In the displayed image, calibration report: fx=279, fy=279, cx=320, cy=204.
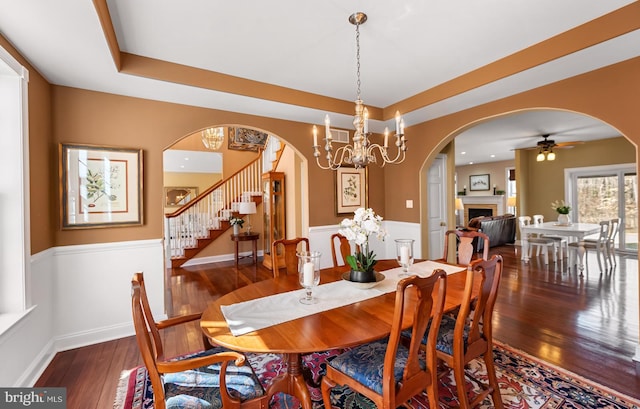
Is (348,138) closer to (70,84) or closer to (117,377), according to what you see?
(70,84)

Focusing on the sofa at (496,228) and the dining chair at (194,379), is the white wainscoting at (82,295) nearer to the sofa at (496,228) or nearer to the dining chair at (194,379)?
the dining chair at (194,379)

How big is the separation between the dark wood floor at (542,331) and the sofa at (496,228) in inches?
78.2

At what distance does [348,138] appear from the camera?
4.45 m

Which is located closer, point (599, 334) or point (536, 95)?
point (599, 334)

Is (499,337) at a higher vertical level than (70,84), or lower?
lower

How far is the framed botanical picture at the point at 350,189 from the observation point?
442 centimetres

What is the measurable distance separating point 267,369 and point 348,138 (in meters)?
3.36

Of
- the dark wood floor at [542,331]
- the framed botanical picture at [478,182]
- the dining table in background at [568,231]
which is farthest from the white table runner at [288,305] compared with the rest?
the framed botanical picture at [478,182]

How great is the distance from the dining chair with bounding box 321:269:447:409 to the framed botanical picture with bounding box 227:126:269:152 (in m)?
6.85

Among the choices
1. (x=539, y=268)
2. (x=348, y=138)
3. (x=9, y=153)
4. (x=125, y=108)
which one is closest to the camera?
(x=9, y=153)

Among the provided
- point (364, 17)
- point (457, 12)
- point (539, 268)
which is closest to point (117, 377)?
point (364, 17)

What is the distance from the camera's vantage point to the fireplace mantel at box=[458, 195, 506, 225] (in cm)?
950

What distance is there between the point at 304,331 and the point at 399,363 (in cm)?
55

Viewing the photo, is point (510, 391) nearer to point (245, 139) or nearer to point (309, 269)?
point (309, 269)
